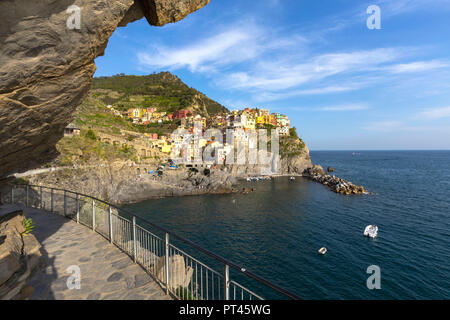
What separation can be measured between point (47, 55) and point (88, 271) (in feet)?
17.8

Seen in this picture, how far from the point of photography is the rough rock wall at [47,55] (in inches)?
138

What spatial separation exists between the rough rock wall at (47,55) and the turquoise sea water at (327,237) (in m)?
16.9

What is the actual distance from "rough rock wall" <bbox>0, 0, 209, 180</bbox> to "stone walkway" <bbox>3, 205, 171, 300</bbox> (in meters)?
3.21

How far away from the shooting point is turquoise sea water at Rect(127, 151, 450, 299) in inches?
659

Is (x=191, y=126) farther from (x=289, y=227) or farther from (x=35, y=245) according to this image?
(x=35, y=245)

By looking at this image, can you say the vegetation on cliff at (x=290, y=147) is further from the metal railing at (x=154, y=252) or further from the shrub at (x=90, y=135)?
the metal railing at (x=154, y=252)

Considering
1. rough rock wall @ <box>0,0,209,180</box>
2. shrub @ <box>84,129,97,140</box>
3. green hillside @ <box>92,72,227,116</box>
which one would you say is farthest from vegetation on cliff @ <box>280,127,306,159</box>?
rough rock wall @ <box>0,0,209,180</box>

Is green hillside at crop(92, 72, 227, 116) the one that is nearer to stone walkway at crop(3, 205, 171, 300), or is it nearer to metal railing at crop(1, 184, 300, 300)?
metal railing at crop(1, 184, 300, 300)

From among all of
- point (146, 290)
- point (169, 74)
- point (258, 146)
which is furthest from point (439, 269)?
point (169, 74)
